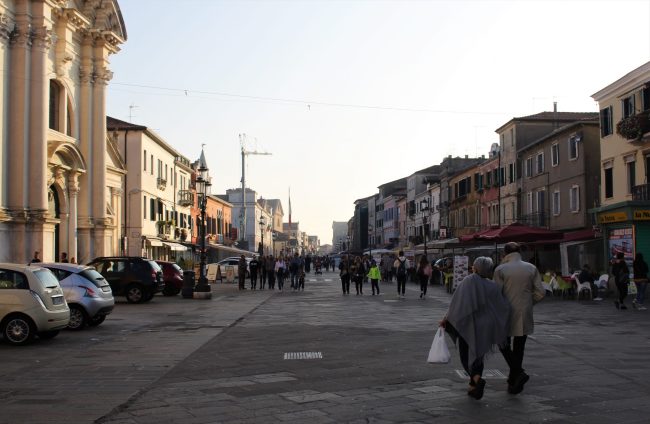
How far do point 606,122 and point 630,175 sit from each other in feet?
11.5

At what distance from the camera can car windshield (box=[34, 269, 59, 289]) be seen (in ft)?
48.9

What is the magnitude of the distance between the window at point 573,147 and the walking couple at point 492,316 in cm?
3555

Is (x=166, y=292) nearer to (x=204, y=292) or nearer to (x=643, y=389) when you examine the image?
(x=204, y=292)

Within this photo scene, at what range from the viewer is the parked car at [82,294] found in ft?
57.6

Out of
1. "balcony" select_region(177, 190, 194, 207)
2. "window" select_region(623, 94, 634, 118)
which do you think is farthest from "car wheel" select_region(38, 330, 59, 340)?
"balcony" select_region(177, 190, 194, 207)

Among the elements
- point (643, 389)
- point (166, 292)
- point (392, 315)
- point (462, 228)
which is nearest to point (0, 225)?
point (166, 292)

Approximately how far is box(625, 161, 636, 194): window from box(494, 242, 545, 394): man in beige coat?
28.1m

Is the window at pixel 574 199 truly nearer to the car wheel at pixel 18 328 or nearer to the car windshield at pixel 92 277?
the car windshield at pixel 92 277

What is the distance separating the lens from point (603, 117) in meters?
37.5

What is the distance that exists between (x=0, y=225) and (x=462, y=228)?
150 ft

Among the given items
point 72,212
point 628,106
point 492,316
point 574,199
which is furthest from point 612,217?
point 492,316

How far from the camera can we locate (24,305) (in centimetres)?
1446

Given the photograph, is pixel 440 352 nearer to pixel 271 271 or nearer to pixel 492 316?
pixel 492 316

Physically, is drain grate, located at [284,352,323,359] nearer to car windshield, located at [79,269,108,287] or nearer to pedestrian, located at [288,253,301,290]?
car windshield, located at [79,269,108,287]
